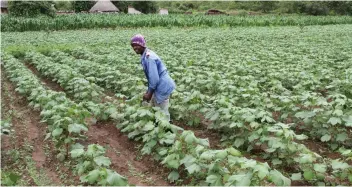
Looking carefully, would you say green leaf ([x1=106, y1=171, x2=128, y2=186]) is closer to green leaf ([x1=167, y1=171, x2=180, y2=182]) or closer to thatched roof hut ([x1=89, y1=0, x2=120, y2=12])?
green leaf ([x1=167, y1=171, x2=180, y2=182])

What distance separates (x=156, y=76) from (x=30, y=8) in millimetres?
34024

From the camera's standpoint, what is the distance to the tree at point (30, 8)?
119ft

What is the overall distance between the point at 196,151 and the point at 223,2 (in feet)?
276

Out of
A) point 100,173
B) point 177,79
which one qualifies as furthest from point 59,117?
point 177,79

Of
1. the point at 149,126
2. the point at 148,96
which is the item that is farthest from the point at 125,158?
the point at 148,96

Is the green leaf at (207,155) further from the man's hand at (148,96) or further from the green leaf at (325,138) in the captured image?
the green leaf at (325,138)

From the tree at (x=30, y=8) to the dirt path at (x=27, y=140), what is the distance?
2935 cm

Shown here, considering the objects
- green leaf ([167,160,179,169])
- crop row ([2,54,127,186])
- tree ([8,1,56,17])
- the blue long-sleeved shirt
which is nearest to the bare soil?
crop row ([2,54,127,186])

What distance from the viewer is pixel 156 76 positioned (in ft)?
20.0

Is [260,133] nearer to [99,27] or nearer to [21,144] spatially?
[21,144]

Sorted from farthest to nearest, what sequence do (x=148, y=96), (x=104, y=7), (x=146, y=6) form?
(x=146, y=6), (x=104, y=7), (x=148, y=96)

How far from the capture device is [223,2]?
85.5m

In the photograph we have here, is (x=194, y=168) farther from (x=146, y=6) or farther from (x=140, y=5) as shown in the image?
(x=140, y=5)

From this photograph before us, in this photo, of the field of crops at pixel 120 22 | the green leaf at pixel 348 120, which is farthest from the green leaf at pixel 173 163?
the field of crops at pixel 120 22
